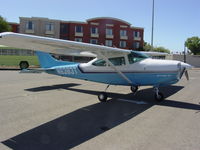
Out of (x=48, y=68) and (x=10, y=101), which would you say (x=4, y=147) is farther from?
(x=48, y=68)

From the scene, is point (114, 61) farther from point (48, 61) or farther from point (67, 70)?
point (48, 61)

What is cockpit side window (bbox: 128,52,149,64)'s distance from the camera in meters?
7.97

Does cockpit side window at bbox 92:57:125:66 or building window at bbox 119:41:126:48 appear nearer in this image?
cockpit side window at bbox 92:57:125:66

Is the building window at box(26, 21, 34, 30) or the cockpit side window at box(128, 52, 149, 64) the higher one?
the building window at box(26, 21, 34, 30)

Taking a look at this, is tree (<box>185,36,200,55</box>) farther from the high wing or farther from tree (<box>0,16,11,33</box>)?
the high wing

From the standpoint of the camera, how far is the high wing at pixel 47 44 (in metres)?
4.77

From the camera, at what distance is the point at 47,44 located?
612 cm

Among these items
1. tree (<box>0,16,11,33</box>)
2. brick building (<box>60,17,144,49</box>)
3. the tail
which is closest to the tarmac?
the tail

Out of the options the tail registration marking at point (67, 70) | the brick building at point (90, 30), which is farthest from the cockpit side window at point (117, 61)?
the brick building at point (90, 30)

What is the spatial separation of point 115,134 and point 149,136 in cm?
74

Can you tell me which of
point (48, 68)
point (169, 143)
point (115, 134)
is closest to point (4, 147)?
point (115, 134)

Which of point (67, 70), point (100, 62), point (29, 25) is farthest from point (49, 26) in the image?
point (100, 62)

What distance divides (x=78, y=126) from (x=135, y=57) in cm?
425

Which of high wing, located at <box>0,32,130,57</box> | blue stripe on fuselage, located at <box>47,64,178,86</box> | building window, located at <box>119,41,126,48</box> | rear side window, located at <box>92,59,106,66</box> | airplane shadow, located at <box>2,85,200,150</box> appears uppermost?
building window, located at <box>119,41,126,48</box>
